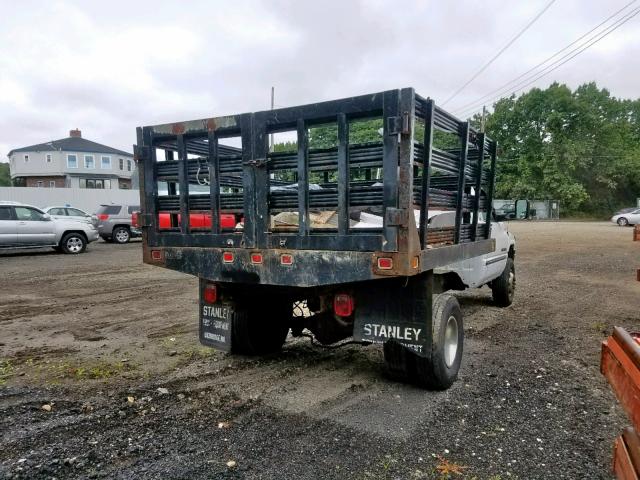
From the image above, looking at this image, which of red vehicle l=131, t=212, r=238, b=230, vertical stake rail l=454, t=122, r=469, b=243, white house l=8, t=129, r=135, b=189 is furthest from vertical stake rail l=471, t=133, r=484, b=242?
white house l=8, t=129, r=135, b=189

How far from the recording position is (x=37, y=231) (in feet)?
50.9

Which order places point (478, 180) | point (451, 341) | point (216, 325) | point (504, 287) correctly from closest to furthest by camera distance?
1. point (451, 341)
2. point (216, 325)
3. point (478, 180)
4. point (504, 287)

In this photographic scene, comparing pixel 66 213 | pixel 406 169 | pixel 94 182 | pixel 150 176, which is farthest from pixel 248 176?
pixel 94 182

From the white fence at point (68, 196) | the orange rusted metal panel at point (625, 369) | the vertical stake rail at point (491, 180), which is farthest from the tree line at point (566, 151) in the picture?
the orange rusted metal panel at point (625, 369)

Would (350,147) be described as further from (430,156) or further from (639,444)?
(639,444)

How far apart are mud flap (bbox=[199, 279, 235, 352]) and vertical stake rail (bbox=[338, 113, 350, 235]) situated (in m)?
1.65

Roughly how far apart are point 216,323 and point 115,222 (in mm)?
17325

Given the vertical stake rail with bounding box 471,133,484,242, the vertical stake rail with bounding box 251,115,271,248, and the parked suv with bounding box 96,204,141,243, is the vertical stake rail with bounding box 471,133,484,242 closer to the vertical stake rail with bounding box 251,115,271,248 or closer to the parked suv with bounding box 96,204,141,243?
the vertical stake rail with bounding box 251,115,271,248

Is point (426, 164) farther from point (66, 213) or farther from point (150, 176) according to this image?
point (66, 213)

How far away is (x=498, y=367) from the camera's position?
4961mm

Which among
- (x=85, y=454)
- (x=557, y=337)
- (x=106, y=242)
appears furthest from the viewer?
(x=106, y=242)

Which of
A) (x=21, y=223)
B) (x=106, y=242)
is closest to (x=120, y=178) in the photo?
(x=106, y=242)

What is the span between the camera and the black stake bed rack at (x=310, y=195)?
3391 millimetres

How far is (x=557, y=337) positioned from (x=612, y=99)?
57.8 meters
